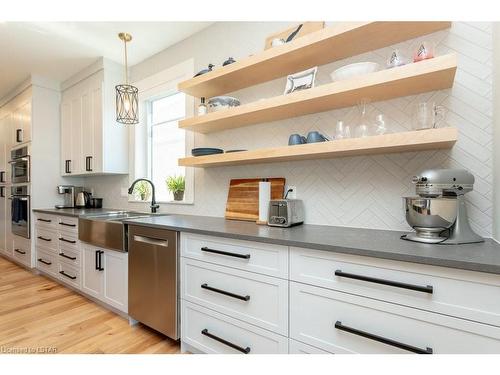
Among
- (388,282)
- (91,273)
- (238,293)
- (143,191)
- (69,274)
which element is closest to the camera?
(388,282)

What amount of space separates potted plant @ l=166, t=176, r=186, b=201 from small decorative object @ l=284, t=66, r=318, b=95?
1.49 metres

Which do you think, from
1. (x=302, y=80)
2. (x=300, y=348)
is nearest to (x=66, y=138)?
(x=302, y=80)

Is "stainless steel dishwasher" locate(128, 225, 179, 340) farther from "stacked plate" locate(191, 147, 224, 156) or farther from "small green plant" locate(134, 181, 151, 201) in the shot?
"small green plant" locate(134, 181, 151, 201)

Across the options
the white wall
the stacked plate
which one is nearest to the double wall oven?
the white wall

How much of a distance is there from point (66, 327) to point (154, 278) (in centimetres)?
92

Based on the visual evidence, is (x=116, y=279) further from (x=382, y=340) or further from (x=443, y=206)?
(x=443, y=206)

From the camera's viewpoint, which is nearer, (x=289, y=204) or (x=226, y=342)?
(x=226, y=342)

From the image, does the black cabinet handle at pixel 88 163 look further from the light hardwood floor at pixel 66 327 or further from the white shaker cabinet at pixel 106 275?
the light hardwood floor at pixel 66 327

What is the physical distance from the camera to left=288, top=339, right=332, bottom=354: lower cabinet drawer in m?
1.18

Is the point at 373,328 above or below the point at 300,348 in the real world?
above

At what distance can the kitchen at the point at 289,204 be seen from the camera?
41.5 inches

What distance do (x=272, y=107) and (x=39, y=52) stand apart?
2.99 metres

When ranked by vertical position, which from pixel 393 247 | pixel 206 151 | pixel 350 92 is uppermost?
pixel 350 92

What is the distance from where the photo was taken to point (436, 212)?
1146 mm
